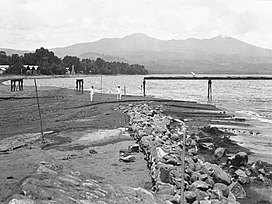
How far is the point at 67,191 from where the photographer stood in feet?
20.9

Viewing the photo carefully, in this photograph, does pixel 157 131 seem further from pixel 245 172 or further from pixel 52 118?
pixel 52 118

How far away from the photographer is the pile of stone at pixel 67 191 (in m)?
5.77

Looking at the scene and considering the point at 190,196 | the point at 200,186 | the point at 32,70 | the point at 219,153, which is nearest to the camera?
the point at 190,196

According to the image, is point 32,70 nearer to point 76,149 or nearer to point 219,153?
point 76,149

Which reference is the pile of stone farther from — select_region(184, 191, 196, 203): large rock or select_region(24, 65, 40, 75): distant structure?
select_region(24, 65, 40, 75): distant structure

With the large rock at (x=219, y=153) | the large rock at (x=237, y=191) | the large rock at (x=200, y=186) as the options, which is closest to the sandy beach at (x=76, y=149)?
the large rock at (x=237, y=191)

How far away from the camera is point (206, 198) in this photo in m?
8.71

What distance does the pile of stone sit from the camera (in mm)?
5773

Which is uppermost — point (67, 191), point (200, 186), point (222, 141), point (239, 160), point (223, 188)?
point (67, 191)

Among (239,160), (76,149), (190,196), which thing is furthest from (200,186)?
(76,149)

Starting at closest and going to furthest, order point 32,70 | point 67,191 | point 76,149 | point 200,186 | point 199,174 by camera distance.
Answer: point 67,191 → point 200,186 → point 199,174 → point 76,149 → point 32,70

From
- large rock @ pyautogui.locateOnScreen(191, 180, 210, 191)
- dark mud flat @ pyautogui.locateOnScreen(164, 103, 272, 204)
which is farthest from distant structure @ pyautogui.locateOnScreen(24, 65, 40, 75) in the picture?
large rock @ pyautogui.locateOnScreen(191, 180, 210, 191)

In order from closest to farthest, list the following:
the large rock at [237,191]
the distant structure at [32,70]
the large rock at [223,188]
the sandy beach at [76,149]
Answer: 1. the large rock at [223,188]
2. the sandy beach at [76,149]
3. the large rock at [237,191]
4. the distant structure at [32,70]

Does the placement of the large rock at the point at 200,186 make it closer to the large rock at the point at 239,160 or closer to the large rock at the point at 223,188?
the large rock at the point at 223,188
